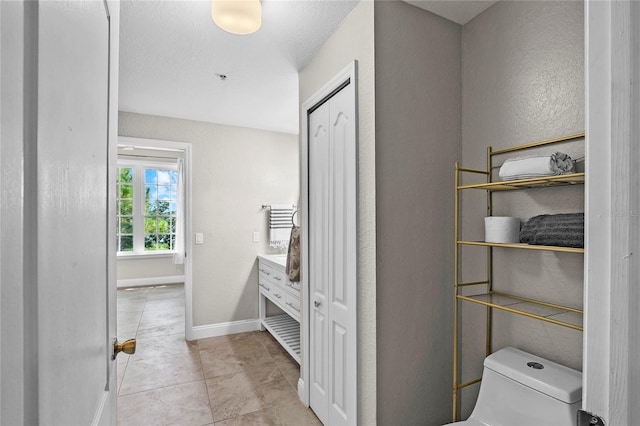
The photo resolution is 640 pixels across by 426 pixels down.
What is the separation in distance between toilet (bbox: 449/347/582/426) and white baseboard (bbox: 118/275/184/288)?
19.6 ft

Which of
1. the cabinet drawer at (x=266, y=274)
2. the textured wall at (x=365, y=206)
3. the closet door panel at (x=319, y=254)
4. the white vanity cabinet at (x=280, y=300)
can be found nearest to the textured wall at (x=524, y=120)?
the textured wall at (x=365, y=206)

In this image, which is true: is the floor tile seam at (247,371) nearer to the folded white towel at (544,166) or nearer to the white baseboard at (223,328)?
the white baseboard at (223,328)

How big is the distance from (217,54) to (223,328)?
279cm

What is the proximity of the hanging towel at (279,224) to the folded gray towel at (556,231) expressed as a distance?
2.89 m

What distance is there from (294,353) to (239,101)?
7.59ft

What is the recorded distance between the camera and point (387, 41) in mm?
1650

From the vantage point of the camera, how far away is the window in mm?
6031

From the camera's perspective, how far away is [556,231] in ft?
4.14

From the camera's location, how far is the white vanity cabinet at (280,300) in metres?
2.87

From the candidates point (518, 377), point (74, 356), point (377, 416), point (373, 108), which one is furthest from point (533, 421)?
point (74, 356)

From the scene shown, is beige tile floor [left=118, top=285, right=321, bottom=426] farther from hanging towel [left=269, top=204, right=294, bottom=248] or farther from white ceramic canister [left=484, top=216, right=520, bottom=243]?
white ceramic canister [left=484, top=216, right=520, bottom=243]

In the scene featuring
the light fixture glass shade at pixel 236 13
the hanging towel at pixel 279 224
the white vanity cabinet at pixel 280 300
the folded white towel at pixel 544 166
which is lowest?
the white vanity cabinet at pixel 280 300

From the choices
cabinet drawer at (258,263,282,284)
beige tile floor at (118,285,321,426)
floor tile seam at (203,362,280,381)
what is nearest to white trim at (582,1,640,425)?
beige tile floor at (118,285,321,426)

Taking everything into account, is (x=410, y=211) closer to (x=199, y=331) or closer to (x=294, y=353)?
(x=294, y=353)
